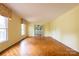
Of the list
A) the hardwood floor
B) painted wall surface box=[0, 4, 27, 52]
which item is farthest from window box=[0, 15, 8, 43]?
the hardwood floor

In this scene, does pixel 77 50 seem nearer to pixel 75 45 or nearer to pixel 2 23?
pixel 75 45

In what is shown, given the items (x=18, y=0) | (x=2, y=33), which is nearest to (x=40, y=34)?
(x=2, y=33)

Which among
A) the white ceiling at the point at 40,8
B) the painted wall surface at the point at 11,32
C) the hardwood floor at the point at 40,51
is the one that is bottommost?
the hardwood floor at the point at 40,51

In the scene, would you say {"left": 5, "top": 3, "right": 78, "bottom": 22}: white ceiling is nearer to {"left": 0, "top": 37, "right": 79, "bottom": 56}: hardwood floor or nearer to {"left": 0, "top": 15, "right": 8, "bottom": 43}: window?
{"left": 0, "top": 15, "right": 8, "bottom": 43}: window

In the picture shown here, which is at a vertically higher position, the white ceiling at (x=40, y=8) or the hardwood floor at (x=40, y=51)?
the white ceiling at (x=40, y=8)

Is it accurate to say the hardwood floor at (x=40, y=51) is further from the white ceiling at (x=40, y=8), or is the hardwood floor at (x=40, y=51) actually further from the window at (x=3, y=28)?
the white ceiling at (x=40, y=8)

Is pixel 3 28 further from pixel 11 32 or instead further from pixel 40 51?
pixel 40 51

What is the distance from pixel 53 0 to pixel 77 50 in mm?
4306

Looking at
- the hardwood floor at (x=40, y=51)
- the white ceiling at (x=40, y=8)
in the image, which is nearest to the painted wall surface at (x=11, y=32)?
the hardwood floor at (x=40, y=51)

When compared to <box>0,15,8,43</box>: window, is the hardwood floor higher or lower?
lower

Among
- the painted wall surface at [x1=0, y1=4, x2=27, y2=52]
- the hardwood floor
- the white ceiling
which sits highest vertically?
the white ceiling

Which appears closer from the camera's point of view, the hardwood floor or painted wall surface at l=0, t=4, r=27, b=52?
the hardwood floor

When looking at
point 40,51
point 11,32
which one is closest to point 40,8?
point 40,51

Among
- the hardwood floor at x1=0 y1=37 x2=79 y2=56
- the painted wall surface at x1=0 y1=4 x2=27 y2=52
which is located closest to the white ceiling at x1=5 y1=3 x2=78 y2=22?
the painted wall surface at x1=0 y1=4 x2=27 y2=52
